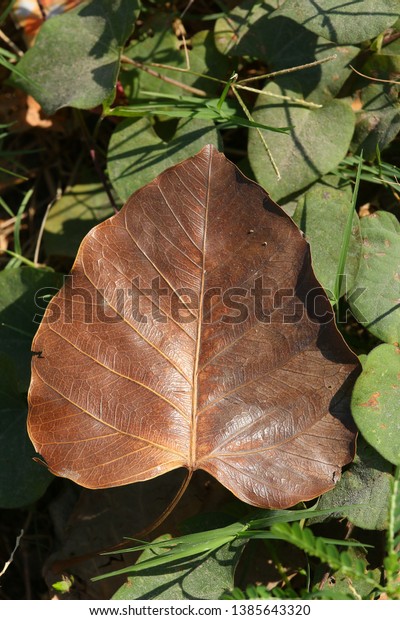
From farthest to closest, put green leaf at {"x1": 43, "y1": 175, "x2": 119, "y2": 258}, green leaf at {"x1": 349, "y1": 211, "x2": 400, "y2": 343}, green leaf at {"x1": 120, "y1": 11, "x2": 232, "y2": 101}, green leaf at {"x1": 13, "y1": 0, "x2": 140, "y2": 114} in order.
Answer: green leaf at {"x1": 43, "y1": 175, "x2": 119, "y2": 258}
green leaf at {"x1": 120, "y1": 11, "x2": 232, "y2": 101}
green leaf at {"x1": 13, "y1": 0, "x2": 140, "y2": 114}
green leaf at {"x1": 349, "y1": 211, "x2": 400, "y2": 343}

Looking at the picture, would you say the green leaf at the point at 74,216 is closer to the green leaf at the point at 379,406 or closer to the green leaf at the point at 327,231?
the green leaf at the point at 327,231

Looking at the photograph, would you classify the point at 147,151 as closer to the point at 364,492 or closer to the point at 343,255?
the point at 343,255

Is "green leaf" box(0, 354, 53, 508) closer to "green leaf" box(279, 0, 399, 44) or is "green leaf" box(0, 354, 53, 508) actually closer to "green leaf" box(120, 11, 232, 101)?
"green leaf" box(120, 11, 232, 101)

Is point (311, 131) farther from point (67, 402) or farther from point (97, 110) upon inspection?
point (67, 402)

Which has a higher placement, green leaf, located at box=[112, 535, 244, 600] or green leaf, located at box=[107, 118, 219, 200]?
green leaf, located at box=[107, 118, 219, 200]

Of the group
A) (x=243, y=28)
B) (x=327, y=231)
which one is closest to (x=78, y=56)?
(x=243, y=28)

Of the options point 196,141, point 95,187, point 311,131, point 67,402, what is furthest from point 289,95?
point 67,402

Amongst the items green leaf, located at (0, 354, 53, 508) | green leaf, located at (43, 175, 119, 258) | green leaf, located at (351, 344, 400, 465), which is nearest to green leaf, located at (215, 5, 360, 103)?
green leaf, located at (43, 175, 119, 258)
